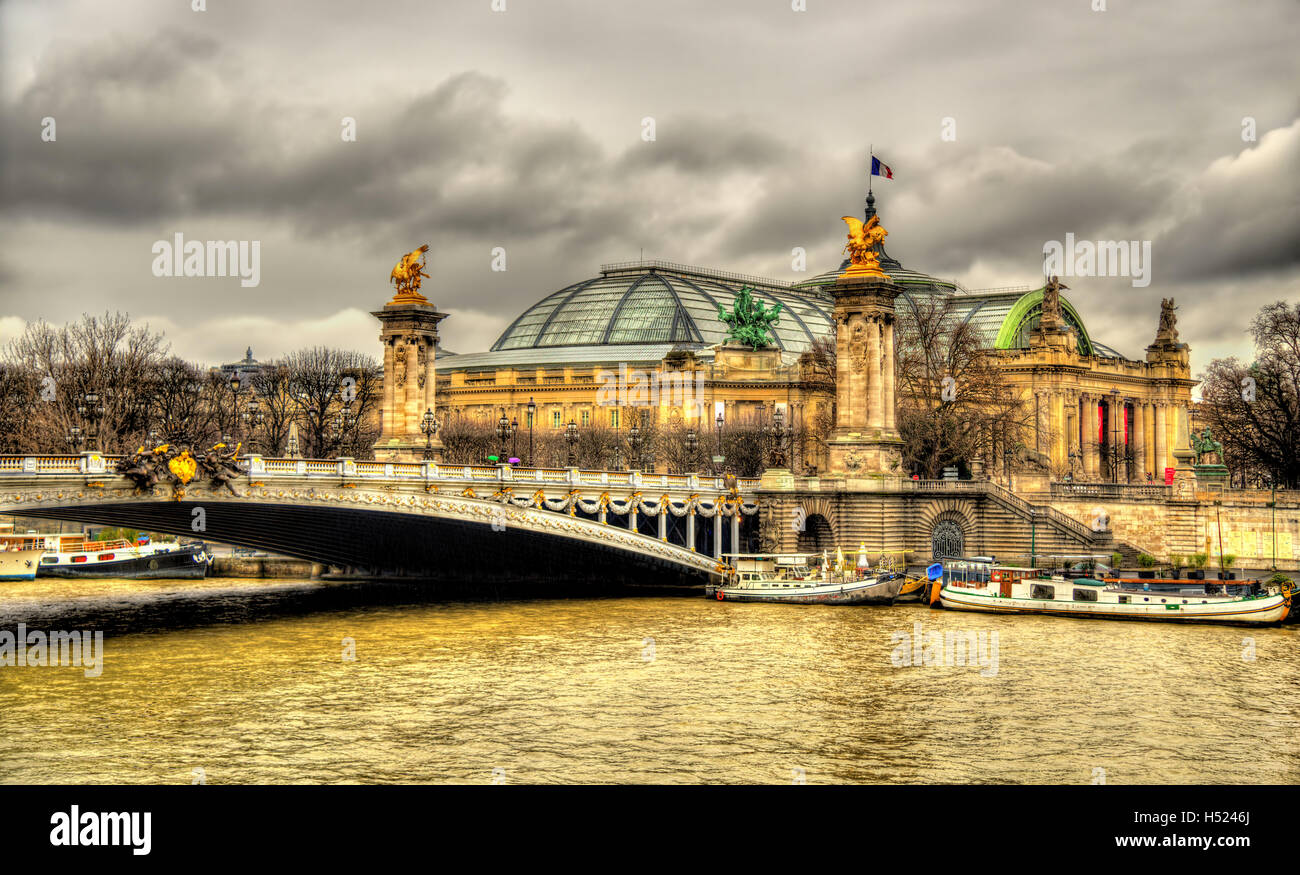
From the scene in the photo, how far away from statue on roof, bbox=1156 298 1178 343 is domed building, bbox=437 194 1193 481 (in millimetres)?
646

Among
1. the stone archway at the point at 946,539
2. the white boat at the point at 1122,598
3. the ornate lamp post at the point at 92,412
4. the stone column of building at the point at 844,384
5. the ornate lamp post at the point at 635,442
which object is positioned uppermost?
the stone column of building at the point at 844,384

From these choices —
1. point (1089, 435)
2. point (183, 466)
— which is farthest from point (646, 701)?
point (1089, 435)

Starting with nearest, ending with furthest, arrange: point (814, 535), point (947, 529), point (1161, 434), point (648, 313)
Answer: point (947, 529)
point (814, 535)
point (1161, 434)
point (648, 313)

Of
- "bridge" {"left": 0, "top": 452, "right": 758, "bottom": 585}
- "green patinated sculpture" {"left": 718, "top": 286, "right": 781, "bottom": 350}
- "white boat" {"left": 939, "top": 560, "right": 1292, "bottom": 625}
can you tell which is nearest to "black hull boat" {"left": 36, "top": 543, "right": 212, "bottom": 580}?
"bridge" {"left": 0, "top": 452, "right": 758, "bottom": 585}

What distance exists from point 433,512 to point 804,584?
1497cm

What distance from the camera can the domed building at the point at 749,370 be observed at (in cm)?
10112

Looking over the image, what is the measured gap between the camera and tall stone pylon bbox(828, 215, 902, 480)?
64.9 meters

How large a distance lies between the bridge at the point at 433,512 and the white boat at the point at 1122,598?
1150cm

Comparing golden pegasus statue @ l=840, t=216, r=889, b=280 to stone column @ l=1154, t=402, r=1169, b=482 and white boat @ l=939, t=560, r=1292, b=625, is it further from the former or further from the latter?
stone column @ l=1154, t=402, r=1169, b=482

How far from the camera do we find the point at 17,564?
6812 centimetres

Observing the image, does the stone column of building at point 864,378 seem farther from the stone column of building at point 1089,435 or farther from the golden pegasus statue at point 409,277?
the stone column of building at point 1089,435

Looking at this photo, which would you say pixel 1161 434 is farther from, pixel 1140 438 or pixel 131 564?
pixel 131 564

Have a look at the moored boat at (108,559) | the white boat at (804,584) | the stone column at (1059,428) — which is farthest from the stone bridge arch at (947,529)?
the stone column at (1059,428)
